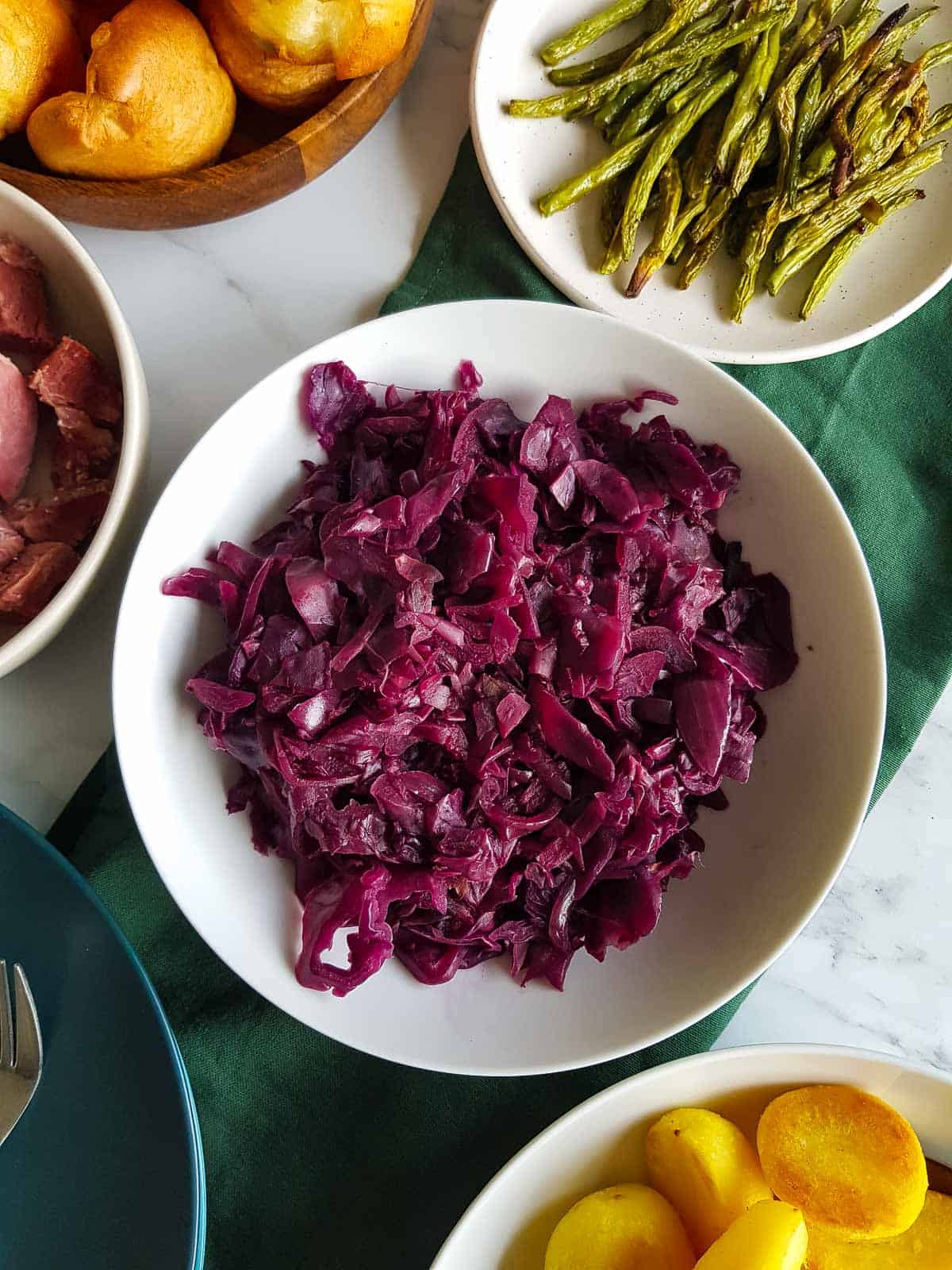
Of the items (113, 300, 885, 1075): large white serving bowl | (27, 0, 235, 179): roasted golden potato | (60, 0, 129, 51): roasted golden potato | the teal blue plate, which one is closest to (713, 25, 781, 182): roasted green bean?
(113, 300, 885, 1075): large white serving bowl

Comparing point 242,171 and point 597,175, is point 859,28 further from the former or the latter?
point 242,171

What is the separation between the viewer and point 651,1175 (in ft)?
5.12

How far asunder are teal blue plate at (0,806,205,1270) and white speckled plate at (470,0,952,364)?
131cm

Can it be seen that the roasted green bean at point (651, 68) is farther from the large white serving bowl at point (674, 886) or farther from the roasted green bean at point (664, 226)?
the large white serving bowl at point (674, 886)

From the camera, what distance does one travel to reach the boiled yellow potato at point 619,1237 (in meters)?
1.44

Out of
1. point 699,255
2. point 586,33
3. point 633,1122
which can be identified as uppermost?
point 586,33

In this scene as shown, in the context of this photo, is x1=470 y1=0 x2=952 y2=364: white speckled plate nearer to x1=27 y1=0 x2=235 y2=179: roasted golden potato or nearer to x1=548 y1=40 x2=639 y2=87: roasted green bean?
x1=548 y1=40 x2=639 y2=87: roasted green bean

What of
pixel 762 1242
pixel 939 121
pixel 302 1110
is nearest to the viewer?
pixel 762 1242

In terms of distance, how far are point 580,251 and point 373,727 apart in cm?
97

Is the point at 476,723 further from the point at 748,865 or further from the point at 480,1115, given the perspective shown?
the point at 480,1115

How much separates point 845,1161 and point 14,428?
5.49 feet

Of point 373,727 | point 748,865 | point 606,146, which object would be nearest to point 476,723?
point 373,727

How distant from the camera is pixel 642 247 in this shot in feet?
5.77

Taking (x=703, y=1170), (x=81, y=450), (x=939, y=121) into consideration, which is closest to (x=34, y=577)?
(x=81, y=450)
